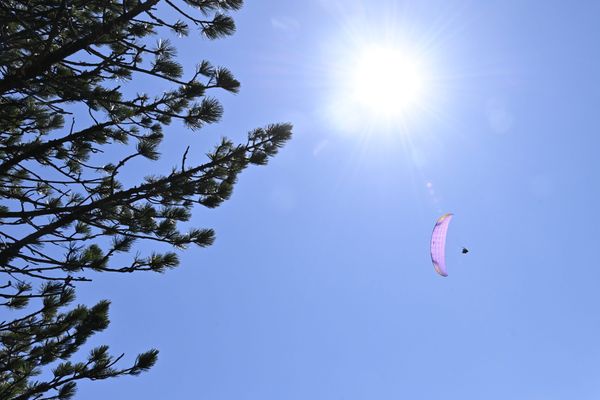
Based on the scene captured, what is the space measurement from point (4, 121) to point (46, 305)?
328 centimetres

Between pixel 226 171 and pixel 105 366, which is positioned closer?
pixel 105 366

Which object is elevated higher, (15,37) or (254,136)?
(254,136)

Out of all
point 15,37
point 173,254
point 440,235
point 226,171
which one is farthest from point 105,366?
point 440,235

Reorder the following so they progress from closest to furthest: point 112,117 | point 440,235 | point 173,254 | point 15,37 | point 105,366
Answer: point 15,37
point 105,366
point 173,254
point 112,117
point 440,235

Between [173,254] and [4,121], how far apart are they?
377cm

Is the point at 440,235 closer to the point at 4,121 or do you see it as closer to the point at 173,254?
the point at 173,254

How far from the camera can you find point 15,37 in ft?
22.1

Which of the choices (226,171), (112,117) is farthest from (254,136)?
(112,117)

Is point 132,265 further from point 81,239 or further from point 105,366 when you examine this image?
point 105,366

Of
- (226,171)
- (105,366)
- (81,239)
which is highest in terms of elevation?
(226,171)

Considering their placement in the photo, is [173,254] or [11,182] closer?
[173,254]

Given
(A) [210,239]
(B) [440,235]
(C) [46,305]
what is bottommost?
(C) [46,305]

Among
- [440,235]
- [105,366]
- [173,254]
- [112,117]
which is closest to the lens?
[105,366]

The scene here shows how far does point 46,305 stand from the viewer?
777 cm
